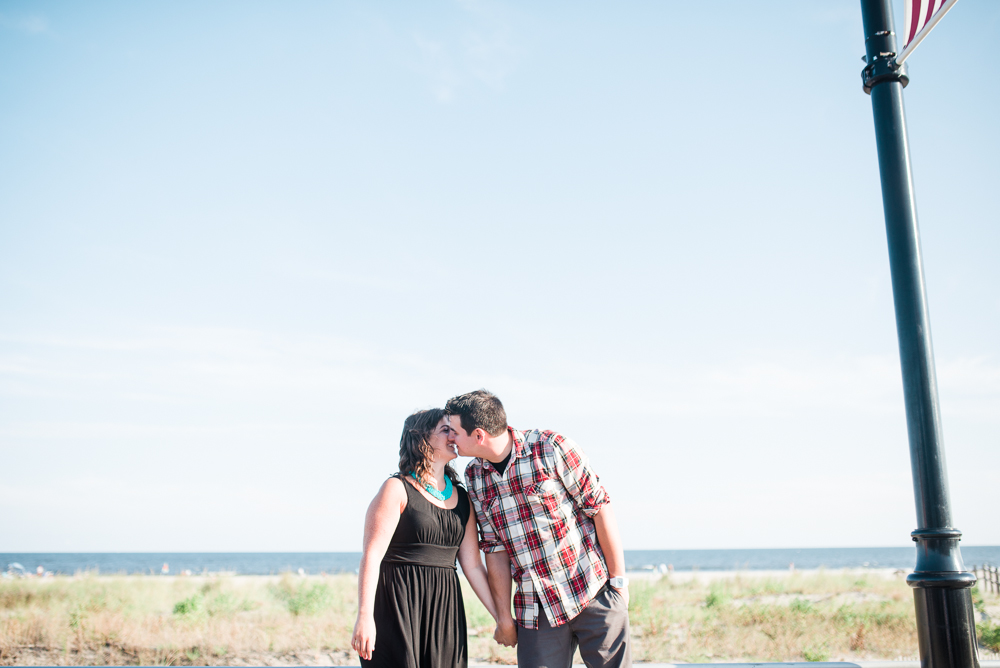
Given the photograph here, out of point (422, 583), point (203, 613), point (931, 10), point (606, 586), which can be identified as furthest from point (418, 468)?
point (203, 613)

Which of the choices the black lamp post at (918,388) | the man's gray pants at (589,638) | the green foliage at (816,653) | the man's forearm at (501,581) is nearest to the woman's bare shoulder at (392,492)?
the man's forearm at (501,581)

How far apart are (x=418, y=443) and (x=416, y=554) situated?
0.54 metres

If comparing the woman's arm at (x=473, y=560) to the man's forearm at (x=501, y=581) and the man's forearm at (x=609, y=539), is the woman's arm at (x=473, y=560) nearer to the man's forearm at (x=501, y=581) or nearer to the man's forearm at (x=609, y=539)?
the man's forearm at (x=501, y=581)

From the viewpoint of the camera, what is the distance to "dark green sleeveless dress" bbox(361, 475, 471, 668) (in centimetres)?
330

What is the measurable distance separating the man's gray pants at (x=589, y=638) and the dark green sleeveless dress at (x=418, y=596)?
0.39m

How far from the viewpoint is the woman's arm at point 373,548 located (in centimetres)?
310

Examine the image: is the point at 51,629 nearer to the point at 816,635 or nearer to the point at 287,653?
the point at 287,653

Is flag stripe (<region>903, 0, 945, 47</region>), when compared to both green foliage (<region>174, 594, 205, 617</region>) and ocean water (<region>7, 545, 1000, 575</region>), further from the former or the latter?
ocean water (<region>7, 545, 1000, 575</region>)

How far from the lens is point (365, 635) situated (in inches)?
122

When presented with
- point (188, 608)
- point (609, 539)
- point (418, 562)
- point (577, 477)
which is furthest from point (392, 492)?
point (188, 608)

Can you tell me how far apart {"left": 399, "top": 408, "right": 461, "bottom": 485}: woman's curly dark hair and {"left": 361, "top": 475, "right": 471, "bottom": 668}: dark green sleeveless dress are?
9cm

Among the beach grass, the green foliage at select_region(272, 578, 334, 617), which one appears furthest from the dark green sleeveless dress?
the green foliage at select_region(272, 578, 334, 617)

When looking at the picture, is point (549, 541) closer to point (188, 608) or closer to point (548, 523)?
point (548, 523)

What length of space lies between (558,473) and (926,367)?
5.78ft
